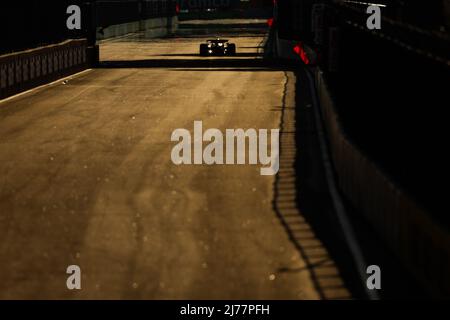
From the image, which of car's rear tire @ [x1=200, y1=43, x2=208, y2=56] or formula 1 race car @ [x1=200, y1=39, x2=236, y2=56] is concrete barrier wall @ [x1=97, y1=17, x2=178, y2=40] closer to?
formula 1 race car @ [x1=200, y1=39, x2=236, y2=56]

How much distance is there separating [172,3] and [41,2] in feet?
366

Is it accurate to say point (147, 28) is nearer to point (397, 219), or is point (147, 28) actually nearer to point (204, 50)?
point (204, 50)

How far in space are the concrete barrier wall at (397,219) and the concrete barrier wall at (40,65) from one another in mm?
24342

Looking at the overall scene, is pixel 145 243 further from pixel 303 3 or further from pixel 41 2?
pixel 303 3

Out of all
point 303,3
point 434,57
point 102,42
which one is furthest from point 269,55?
point 434,57

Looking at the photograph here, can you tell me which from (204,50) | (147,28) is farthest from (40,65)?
(147,28)

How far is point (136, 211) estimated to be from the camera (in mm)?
22844

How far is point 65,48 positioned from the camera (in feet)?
198

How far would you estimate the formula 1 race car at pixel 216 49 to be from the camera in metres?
87.9

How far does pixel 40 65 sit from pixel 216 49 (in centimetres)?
3548

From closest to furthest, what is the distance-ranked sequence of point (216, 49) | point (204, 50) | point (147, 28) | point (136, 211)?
1. point (136, 211)
2. point (204, 50)
3. point (216, 49)
4. point (147, 28)

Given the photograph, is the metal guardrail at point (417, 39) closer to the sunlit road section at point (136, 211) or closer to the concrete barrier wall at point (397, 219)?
the concrete barrier wall at point (397, 219)

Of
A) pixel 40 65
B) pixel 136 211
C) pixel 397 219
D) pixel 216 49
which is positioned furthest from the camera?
pixel 216 49
